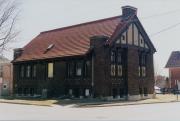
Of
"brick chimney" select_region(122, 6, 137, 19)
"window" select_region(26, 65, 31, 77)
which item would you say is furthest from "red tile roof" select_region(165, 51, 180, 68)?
"window" select_region(26, 65, 31, 77)

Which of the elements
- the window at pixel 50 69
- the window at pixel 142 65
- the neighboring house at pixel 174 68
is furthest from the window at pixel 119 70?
the neighboring house at pixel 174 68

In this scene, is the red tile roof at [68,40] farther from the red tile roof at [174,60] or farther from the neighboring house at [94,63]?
the red tile roof at [174,60]

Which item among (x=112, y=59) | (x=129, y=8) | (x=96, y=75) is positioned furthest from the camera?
(x=129, y=8)

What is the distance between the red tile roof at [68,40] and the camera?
134 feet

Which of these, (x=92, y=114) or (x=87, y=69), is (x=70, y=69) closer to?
(x=87, y=69)

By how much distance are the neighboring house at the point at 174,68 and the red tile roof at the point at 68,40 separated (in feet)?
90.4

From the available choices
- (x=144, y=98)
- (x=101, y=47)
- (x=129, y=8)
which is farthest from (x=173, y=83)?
(x=101, y=47)

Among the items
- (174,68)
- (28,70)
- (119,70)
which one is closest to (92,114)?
(119,70)

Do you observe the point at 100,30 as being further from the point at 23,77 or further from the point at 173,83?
the point at 173,83

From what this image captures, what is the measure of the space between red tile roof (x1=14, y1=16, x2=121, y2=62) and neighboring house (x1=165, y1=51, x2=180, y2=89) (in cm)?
2755

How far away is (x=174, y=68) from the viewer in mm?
68000

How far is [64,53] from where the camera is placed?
41562mm

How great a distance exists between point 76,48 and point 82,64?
7.82 ft

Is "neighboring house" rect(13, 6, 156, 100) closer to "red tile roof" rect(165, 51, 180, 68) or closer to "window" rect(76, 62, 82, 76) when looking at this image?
"window" rect(76, 62, 82, 76)
